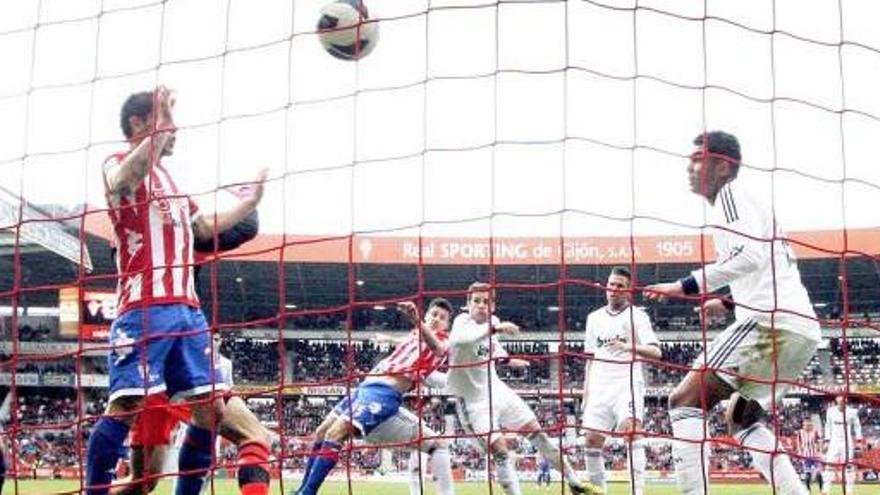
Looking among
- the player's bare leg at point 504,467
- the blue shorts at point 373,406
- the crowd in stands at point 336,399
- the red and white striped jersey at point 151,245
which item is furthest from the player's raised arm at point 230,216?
the crowd in stands at point 336,399

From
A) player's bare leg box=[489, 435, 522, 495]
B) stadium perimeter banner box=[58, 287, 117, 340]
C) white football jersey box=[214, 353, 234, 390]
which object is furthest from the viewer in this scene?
stadium perimeter banner box=[58, 287, 117, 340]

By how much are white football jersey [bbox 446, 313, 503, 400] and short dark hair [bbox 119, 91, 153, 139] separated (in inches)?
162

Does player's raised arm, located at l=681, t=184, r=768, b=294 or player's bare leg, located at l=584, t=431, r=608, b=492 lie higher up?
player's raised arm, located at l=681, t=184, r=768, b=294

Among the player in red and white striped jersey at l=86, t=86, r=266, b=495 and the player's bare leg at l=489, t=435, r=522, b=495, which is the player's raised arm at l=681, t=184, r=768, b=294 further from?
the player's bare leg at l=489, t=435, r=522, b=495

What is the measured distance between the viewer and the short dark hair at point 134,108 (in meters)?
5.13

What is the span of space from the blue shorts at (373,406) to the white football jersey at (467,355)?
715mm

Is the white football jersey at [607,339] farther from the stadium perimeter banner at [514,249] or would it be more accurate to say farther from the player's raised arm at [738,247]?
the stadium perimeter banner at [514,249]

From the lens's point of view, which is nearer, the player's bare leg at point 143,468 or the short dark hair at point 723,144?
the player's bare leg at point 143,468

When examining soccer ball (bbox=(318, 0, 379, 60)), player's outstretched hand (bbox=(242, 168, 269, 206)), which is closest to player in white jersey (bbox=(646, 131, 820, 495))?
soccer ball (bbox=(318, 0, 379, 60))

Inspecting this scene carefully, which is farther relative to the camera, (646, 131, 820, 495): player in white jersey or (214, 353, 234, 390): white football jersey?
(214, 353, 234, 390): white football jersey

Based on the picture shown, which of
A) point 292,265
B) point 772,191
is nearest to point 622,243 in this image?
point 292,265

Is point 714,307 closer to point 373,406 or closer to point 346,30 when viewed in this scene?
point 346,30

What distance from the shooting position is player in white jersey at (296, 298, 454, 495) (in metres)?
7.91

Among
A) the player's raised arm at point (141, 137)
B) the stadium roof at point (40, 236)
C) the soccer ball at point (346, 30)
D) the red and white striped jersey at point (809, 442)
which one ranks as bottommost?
the red and white striped jersey at point (809, 442)
